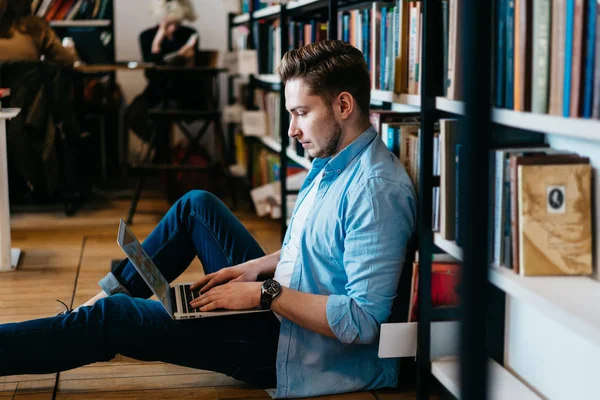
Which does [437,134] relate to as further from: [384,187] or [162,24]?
[162,24]

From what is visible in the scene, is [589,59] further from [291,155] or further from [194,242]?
[291,155]

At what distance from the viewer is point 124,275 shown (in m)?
2.04

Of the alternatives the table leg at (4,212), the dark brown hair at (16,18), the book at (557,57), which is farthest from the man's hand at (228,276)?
the dark brown hair at (16,18)

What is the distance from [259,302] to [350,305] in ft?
0.63

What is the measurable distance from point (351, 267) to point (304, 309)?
0.44 ft

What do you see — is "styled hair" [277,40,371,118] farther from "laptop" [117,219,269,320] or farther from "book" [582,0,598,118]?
"book" [582,0,598,118]

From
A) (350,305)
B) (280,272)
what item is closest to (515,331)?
(350,305)

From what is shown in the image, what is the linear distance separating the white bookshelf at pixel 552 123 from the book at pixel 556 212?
80mm

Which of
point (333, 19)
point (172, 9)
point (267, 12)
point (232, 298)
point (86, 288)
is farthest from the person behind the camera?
point (172, 9)

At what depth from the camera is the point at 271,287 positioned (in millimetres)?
1669

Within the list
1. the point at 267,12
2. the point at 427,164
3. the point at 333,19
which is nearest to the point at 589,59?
the point at 427,164

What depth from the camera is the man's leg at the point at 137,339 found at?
1.67 metres

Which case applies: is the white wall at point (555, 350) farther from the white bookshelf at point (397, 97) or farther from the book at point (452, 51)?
A: the white bookshelf at point (397, 97)

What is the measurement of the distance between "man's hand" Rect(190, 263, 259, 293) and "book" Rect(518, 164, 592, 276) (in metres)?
0.75
